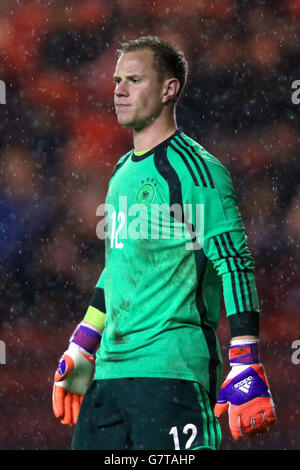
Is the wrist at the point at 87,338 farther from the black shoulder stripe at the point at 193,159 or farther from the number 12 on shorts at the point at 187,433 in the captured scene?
the black shoulder stripe at the point at 193,159

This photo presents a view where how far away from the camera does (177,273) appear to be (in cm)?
277

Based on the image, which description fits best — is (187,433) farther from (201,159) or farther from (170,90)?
(170,90)

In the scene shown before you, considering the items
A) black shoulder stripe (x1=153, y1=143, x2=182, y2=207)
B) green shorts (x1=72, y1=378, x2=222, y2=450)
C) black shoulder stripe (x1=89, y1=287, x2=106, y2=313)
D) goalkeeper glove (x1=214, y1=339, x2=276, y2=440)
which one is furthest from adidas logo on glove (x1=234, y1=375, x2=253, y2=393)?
black shoulder stripe (x1=89, y1=287, x2=106, y2=313)

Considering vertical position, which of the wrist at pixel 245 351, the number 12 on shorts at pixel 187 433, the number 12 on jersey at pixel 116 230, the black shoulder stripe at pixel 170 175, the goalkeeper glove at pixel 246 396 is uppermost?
the black shoulder stripe at pixel 170 175

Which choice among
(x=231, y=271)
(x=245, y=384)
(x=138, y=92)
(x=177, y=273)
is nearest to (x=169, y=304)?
(x=177, y=273)

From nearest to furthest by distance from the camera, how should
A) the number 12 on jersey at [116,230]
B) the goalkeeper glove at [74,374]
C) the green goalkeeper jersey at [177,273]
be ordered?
the green goalkeeper jersey at [177,273] → the number 12 on jersey at [116,230] → the goalkeeper glove at [74,374]

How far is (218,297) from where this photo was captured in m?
2.86

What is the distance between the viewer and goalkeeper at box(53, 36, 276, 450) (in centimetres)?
268

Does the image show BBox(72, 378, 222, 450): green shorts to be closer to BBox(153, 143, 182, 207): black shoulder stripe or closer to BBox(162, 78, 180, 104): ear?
BBox(153, 143, 182, 207): black shoulder stripe

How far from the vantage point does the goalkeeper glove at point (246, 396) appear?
102 inches

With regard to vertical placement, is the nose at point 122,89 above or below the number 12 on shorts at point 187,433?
above

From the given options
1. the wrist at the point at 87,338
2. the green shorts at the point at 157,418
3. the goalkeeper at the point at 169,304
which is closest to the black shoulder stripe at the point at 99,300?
the wrist at the point at 87,338

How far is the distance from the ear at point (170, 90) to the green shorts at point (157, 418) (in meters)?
0.94

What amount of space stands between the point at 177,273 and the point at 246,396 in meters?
0.43
